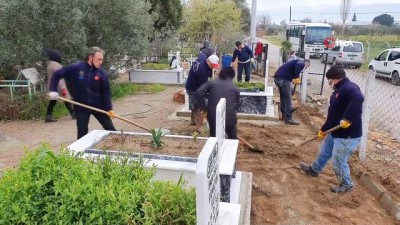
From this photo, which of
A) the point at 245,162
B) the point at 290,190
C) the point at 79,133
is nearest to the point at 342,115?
the point at 290,190

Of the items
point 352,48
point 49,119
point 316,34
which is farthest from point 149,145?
point 316,34

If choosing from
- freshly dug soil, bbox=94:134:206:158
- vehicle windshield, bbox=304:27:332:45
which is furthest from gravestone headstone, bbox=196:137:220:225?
vehicle windshield, bbox=304:27:332:45

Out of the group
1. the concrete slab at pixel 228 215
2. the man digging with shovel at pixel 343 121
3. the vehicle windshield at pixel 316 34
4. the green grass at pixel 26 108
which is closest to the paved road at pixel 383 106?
the man digging with shovel at pixel 343 121

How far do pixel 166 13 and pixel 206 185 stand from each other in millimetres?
16044

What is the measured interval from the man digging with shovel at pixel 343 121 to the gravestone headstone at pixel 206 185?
2.61 metres

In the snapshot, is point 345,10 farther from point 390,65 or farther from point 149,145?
point 149,145

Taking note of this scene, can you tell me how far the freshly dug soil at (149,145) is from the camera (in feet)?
12.4

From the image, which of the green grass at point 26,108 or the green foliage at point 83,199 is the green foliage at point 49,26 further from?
the green foliage at point 83,199

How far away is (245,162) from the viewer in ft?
17.9

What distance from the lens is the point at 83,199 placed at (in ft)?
7.00

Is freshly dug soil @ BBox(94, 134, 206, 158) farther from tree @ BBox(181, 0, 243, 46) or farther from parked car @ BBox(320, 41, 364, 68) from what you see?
tree @ BBox(181, 0, 243, 46)

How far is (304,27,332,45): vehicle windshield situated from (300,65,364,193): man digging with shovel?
2518cm

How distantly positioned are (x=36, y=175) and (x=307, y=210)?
3012 millimetres

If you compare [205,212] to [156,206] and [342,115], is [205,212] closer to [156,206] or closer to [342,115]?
[156,206]
